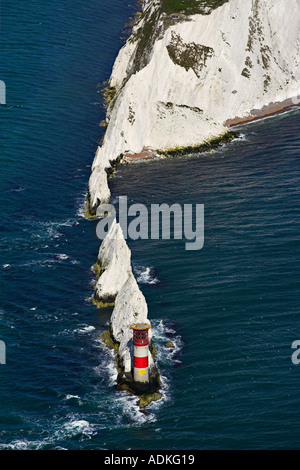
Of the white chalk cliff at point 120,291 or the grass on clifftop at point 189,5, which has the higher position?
the grass on clifftop at point 189,5

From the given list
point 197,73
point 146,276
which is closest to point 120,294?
point 146,276

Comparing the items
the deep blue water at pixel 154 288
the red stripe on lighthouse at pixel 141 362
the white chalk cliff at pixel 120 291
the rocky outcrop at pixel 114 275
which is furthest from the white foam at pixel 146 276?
the red stripe on lighthouse at pixel 141 362

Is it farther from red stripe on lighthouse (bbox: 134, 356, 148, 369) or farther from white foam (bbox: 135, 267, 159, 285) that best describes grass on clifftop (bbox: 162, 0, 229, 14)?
red stripe on lighthouse (bbox: 134, 356, 148, 369)

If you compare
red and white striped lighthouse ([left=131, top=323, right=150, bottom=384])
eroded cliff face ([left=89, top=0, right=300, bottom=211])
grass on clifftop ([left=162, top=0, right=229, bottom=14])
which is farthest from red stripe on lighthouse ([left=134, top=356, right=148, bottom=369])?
grass on clifftop ([left=162, top=0, right=229, bottom=14])

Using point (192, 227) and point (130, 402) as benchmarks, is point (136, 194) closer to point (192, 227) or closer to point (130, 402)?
point (192, 227)

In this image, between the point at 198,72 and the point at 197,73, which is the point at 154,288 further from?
the point at 198,72

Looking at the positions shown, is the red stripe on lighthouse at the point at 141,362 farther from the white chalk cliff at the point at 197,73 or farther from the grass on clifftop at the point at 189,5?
the grass on clifftop at the point at 189,5
